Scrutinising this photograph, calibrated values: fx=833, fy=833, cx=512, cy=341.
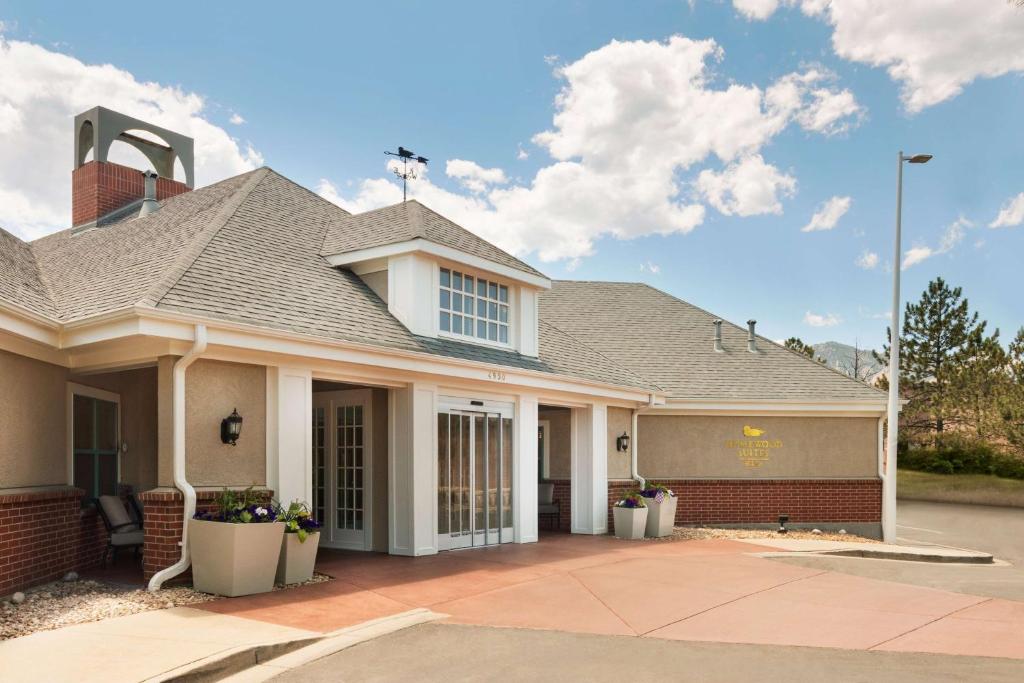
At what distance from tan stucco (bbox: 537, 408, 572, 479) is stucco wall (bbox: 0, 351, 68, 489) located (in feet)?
30.0

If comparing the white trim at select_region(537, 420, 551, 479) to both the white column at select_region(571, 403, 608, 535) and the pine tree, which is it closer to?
the white column at select_region(571, 403, 608, 535)

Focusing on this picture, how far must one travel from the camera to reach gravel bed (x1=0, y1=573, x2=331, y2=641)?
7.54 meters

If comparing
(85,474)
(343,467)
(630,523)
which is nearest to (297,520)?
(343,467)

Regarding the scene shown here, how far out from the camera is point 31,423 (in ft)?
32.1

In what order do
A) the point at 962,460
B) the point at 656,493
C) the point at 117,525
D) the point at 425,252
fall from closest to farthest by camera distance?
the point at 117,525, the point at 425,252, the point at 656,493, the point at 962,460

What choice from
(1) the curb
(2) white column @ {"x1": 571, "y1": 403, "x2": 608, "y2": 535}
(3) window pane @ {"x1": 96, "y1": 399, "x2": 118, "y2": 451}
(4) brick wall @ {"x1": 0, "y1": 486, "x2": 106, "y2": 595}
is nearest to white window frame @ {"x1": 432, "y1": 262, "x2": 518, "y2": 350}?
(2) white column @ {"x1": 571, "y1": 403, "x2": 608, "y2": 535}

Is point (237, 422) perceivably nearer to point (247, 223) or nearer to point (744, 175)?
point (247, 223)

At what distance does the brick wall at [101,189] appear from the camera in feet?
57.2

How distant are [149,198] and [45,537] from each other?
846 cm

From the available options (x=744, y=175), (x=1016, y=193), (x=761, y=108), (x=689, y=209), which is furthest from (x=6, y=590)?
(x=1016, y=193)

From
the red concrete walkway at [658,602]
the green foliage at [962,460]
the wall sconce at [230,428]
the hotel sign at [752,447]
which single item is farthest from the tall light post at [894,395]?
the green foliage at [962,460]

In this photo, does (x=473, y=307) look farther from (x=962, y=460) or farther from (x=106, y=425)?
(x=962, y=460)

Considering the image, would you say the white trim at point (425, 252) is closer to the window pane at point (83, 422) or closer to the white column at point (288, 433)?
the white column at point (288, 433)

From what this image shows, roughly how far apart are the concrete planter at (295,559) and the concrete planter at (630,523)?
23.9ft
